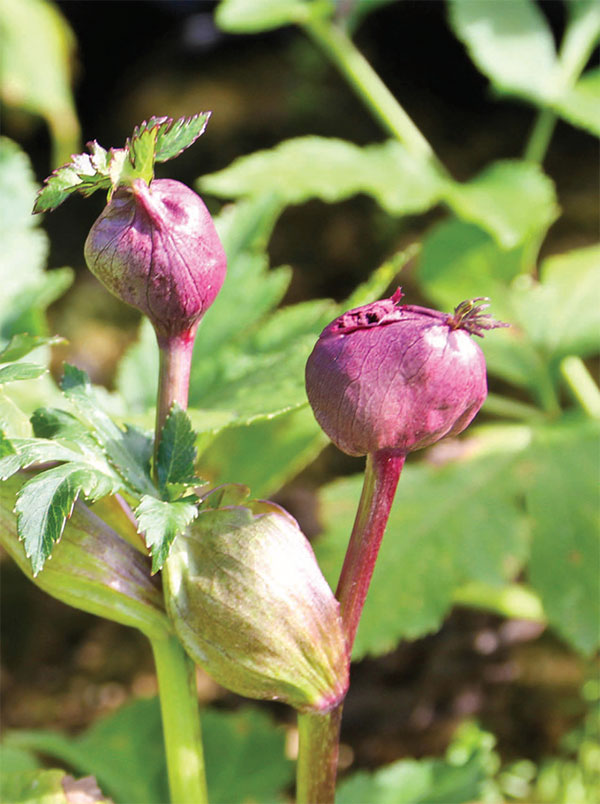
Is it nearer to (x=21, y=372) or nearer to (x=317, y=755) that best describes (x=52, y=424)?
(x=21, y=372)

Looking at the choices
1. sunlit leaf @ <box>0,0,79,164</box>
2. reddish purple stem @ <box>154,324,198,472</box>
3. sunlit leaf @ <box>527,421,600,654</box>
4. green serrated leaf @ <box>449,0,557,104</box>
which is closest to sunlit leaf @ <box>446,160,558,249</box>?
green serrated leaf @ <box>449,0,557,104</box>

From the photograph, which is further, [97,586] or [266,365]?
[266,365]

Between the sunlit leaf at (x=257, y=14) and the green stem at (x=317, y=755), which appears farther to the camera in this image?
the sunlit leaf at (x=257, y=14)

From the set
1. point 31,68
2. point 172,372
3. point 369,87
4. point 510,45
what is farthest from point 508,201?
point 31,68

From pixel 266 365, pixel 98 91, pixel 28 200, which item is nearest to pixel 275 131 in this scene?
pixel 98 91

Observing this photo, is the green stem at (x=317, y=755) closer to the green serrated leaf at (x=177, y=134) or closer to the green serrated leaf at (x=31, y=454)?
the green serrated leaf at (x=31, y=454)

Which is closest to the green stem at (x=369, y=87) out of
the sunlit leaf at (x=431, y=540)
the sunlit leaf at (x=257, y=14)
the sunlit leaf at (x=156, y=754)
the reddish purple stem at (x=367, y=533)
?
the sunlit leaf at (x=257, y=14)

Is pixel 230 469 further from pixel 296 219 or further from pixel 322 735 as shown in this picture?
pixel 296 219
